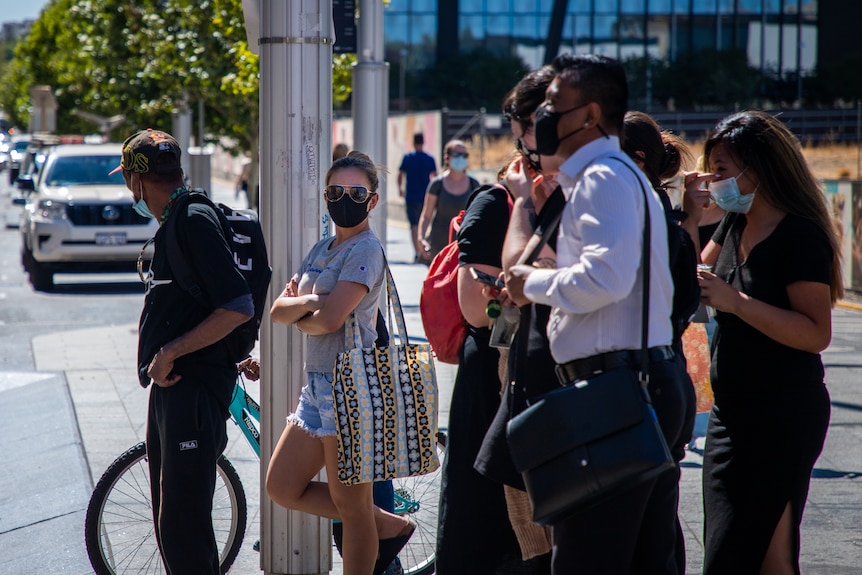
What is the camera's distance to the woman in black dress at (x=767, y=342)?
3568 millimetres

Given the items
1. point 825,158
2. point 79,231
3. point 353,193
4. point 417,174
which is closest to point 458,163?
point 417,174

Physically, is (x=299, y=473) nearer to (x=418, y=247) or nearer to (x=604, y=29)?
(x=418, y=247)

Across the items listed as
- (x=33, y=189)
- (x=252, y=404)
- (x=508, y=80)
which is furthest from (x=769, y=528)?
(x=508, y=80)

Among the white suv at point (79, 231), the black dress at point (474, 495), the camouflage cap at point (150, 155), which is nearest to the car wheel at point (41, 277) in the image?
the white suv at point (79, 231)

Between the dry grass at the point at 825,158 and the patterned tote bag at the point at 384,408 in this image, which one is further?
the dry grass at the point at 825,158

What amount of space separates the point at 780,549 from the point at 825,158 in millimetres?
28014

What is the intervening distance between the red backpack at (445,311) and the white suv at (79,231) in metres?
12.6

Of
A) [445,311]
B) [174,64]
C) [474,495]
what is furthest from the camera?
[174,64]

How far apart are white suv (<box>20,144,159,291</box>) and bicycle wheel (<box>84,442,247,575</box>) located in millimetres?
11350

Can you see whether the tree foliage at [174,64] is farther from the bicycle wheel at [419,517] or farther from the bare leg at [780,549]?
the bare leg at [780,549]

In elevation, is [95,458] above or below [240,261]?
below

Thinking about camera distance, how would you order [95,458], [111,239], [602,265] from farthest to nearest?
[111,239], [95,458], [602,265]

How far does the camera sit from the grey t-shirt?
387 centimetres

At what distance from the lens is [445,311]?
359cm
